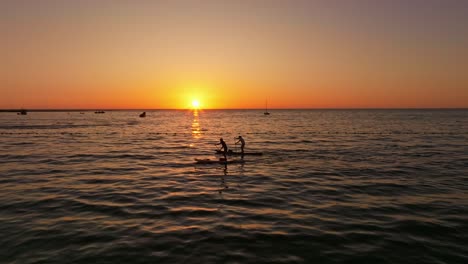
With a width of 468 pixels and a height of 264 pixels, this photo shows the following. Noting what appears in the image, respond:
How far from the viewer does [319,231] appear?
1202 cm

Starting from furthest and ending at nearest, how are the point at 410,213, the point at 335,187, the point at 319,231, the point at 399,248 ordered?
the point at 335,187 < the point at 410,213 < the point at 319,231 < the point at 399,248

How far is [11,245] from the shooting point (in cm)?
1067

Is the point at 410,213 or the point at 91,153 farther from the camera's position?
the point at 91,153

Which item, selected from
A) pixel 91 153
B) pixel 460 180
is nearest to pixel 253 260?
pixel 460 180

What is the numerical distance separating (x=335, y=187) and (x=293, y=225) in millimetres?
7784

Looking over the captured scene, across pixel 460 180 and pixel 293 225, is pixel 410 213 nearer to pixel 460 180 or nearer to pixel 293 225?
pixel 293 225

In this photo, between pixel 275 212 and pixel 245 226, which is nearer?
pixel 245 226

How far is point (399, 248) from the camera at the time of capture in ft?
34.5

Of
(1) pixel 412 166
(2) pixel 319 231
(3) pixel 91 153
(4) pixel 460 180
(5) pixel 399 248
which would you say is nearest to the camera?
(5) pixel 399 248

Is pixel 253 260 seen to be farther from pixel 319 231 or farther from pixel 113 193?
pixel 113 193

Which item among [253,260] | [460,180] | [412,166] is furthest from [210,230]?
[412,166]

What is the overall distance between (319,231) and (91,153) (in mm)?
31879

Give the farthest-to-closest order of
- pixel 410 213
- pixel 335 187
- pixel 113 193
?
pixel 335 187, pixel 113 193, pixel 410 213

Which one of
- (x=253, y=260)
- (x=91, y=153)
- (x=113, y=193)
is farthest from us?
(x=91, y=153)
